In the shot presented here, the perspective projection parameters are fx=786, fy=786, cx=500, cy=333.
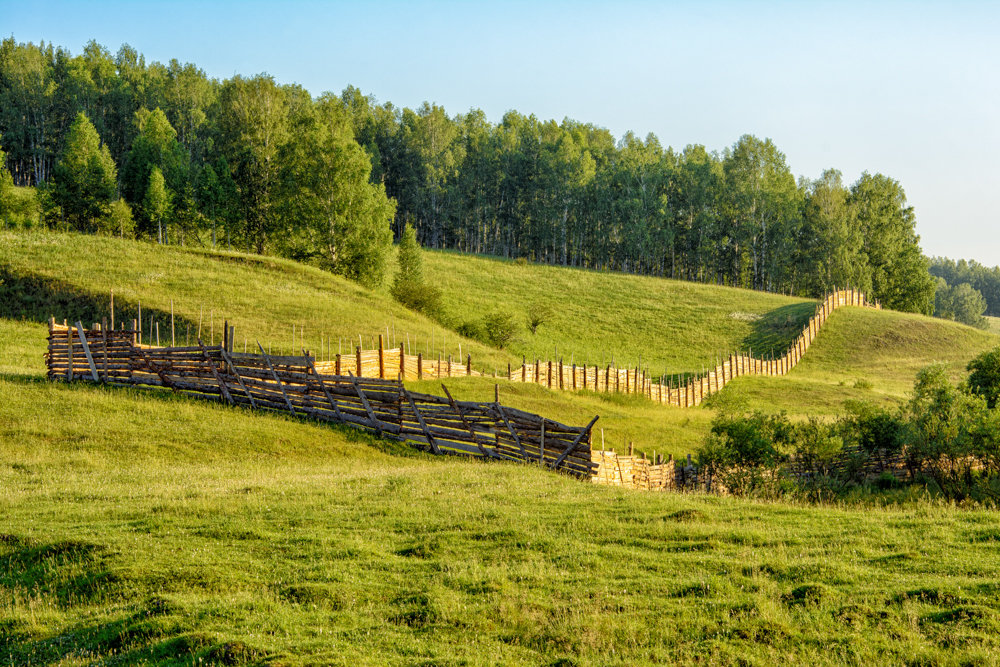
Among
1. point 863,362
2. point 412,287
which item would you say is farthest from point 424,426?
point 863,362

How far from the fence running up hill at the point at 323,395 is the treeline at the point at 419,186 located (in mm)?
37003

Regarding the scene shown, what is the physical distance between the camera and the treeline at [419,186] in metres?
69.5

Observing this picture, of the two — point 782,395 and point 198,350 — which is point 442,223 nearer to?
point 782,395

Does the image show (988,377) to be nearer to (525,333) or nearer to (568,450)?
(568,450)

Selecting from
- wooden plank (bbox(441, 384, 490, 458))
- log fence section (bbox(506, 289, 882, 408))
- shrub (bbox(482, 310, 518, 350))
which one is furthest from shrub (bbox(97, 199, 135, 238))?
wooden plank (bbox(441, 384, 490, 458))

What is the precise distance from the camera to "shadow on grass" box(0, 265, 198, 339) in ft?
147

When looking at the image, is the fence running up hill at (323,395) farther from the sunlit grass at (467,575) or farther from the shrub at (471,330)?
the shrub at (471,330)

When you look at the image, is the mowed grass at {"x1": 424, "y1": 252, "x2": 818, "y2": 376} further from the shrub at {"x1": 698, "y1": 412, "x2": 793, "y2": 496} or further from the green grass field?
the green grass field

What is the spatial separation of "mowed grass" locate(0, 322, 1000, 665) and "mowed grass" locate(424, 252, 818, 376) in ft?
135

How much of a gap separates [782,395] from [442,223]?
73.8m

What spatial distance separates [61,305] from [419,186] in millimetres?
69027

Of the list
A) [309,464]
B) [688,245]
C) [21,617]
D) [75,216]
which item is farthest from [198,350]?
[688,245]

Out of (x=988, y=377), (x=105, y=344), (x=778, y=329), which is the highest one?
(x=778, y=329)

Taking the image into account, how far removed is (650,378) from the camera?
48062 mm
